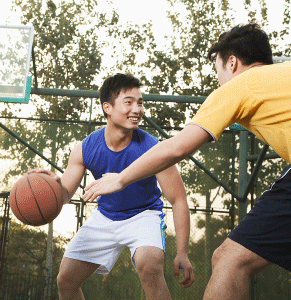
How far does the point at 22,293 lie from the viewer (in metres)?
6.52

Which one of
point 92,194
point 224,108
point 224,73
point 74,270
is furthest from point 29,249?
point 224,108

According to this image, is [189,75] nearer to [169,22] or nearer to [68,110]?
[169,22]

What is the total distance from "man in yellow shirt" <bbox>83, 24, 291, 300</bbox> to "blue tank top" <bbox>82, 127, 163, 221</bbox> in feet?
4.34

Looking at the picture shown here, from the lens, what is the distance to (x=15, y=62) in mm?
6047

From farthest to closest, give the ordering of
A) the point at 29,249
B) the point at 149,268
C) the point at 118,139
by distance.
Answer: the point at 29,249 → the point at 118,139 → the point at 149,268

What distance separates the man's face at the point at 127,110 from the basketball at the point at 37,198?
654mm

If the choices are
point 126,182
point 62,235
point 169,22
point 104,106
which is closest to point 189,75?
point 169,22

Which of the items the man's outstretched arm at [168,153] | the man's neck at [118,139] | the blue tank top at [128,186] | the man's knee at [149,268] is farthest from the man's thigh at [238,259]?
the man's neck at [118,139]

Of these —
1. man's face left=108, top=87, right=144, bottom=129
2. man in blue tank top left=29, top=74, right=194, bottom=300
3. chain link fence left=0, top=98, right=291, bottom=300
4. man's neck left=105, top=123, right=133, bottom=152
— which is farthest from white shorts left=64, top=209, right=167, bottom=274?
chain link fence left=0, top=98, right=291, bottom=300

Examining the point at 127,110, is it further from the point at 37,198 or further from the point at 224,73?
the point at 224,73

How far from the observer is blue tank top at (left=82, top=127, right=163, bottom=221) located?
3635mm

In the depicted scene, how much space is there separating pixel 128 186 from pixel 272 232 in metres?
1.57

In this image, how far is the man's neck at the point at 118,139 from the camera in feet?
12.3

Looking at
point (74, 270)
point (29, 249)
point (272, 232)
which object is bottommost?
point (29, 249)
